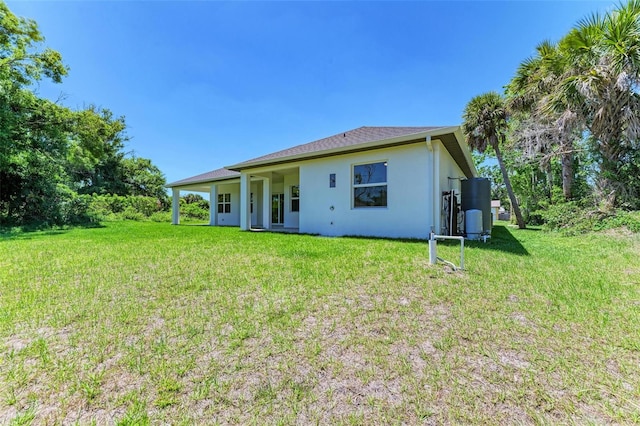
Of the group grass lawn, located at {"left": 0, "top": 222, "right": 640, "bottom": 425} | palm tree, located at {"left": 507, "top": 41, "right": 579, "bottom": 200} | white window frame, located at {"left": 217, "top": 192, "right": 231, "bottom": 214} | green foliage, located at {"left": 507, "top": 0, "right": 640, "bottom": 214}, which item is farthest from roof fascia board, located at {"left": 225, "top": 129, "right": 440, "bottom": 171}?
palm tree, located at {"left": 507, "top": 41, "right": 579, "bottom": 200}

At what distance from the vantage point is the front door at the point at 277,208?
16.0 meters

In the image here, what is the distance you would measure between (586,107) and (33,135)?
25.5 meters

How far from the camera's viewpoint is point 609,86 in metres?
10.0

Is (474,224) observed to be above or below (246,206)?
below

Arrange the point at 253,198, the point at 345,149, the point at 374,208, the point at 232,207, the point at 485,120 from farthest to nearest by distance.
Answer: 1. the point at 232,207
2. the point at 253,198
3. the point at 485,120
4. the point at 374,208
5. the point at 345,149

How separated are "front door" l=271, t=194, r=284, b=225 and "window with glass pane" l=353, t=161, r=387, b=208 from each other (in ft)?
24.0

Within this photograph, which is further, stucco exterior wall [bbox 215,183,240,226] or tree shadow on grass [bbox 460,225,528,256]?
stucco exterior wall [bbox 215,183,240,226]

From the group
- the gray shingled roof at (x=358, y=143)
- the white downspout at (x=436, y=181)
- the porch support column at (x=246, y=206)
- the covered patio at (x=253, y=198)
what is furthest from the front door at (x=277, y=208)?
the white downspout at (x=436, y=181)

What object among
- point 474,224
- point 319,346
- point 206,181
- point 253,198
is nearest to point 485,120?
point 474,224

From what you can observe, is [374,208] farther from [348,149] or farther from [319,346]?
[319,346]

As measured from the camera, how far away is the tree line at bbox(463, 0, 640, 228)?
9.72 m

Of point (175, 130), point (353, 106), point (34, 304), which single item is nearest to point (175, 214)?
point (175, 130)

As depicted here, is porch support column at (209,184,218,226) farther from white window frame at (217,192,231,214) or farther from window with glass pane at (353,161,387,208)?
window with glass pane at (353,161,387,208)

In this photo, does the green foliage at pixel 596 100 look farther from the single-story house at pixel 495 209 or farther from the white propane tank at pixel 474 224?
the single-story house at pixel 495 209
